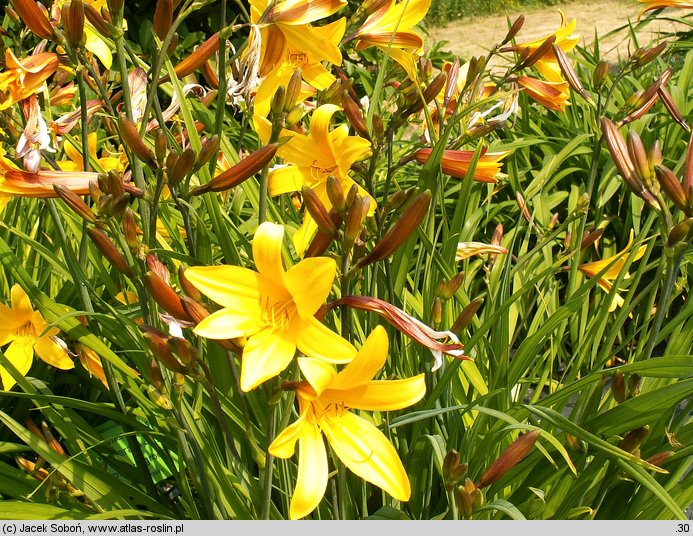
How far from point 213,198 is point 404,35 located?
0.49 metres

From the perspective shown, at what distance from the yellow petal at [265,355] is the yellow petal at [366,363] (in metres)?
0.07

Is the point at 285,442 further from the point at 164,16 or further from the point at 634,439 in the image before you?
the point at 164,16

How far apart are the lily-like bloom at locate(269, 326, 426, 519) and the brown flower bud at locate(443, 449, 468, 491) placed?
0.12 meters

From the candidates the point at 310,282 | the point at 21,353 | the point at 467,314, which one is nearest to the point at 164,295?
the point at 310,282

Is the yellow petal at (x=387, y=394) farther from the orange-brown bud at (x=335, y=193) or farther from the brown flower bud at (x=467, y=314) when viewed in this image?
the brown flower bud at (x=467, y=314)

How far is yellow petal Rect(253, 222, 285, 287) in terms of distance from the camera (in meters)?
0.89

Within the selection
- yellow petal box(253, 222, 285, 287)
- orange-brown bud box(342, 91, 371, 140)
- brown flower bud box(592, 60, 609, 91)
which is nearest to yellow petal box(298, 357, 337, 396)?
yellow petal box(253, 222, 285, 287)

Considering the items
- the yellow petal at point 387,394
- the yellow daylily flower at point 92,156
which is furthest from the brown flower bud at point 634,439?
the yellow daylily flower at point 92,156

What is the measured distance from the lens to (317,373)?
0.86 meters

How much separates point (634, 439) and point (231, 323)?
0.67 m

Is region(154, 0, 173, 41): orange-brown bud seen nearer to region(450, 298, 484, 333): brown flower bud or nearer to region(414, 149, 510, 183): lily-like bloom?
region(414, 149, 510, 183): lily-like bloom

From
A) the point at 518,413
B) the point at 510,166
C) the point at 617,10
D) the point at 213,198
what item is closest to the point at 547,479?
the point at 518,413

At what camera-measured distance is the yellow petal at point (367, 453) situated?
35.5 inches

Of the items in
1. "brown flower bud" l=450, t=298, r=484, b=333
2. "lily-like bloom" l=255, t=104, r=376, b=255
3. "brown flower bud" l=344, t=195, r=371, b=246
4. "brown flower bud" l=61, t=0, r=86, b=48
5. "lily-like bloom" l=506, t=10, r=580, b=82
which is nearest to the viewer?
"brown flower bud" l=344, t=195, r=371, b=246
